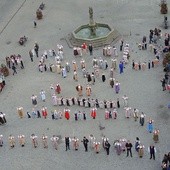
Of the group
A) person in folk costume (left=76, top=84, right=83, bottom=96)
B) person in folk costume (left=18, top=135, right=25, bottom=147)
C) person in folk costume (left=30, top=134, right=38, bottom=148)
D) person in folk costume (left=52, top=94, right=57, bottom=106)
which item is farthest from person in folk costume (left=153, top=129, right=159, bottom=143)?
person in folk costume (left=18, top=135, right=25, bottom=147)

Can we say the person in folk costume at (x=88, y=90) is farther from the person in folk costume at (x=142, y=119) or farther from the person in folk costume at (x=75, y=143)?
the person in folk costume at (x=75, y=143)

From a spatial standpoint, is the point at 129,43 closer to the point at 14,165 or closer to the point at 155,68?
the point at 155,68

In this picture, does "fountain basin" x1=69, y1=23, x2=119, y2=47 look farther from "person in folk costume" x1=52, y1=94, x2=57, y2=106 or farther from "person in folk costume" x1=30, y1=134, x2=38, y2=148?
"person in folk costume" x1=30, y1=134, x2=38, y2=148

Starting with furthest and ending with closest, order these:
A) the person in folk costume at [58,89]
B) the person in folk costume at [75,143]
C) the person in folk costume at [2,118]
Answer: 1. the person in folk costume at [58,89]
2. the person in folk costume at [2,118]
3. the person in folk costume at [75,143]

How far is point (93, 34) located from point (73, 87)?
8.13 metres

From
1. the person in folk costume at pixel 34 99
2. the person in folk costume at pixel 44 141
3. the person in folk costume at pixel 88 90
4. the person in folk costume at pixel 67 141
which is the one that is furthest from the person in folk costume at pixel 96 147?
the person in folk costume at pixel 34 99

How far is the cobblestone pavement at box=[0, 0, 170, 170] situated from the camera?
30.5 m

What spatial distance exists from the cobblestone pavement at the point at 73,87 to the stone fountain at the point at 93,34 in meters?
0.98

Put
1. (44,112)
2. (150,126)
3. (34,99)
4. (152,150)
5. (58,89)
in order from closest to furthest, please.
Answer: (152,150), (150,126), (44,112), (34,99), (58,89)

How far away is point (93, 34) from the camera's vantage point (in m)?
43.9

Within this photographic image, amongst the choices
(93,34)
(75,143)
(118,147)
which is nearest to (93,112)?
(75,143)

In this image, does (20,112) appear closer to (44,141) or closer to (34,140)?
(34,140)

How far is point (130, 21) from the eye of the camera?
4709cm

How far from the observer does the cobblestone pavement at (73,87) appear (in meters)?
30.5
